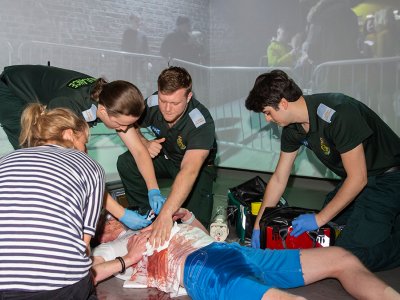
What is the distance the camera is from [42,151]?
1.51 meters

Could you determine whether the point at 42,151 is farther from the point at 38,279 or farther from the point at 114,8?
the point at 114,8

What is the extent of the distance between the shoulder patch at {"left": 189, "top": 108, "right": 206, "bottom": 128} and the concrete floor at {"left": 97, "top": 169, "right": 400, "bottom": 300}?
2.85 ft

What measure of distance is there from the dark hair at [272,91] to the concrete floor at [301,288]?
991 mm

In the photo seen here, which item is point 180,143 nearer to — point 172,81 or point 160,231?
point 172,81

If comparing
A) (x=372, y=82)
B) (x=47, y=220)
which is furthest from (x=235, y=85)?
(x=47, y=220)

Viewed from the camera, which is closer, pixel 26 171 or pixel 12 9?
pixel 26 171

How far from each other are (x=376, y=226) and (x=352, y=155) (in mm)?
440

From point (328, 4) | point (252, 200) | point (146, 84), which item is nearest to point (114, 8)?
point (146, 84)

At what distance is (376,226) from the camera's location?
8.19 ft

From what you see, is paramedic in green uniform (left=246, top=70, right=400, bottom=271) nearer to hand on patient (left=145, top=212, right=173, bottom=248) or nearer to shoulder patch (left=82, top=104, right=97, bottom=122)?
hand on patient (left=145, top=212, right=173, bottom=248)

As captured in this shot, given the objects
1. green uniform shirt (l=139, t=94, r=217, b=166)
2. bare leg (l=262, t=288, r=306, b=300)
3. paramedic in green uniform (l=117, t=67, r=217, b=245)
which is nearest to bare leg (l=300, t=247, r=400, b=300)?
bare leg (l=262, t=288, r=306, b=300)

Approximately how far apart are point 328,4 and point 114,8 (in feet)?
7.47

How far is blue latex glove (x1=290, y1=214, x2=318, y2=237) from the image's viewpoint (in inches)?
99.2

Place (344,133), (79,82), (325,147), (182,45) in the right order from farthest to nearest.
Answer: (182,45) < (79,82) < (325,147) < (344,133)
